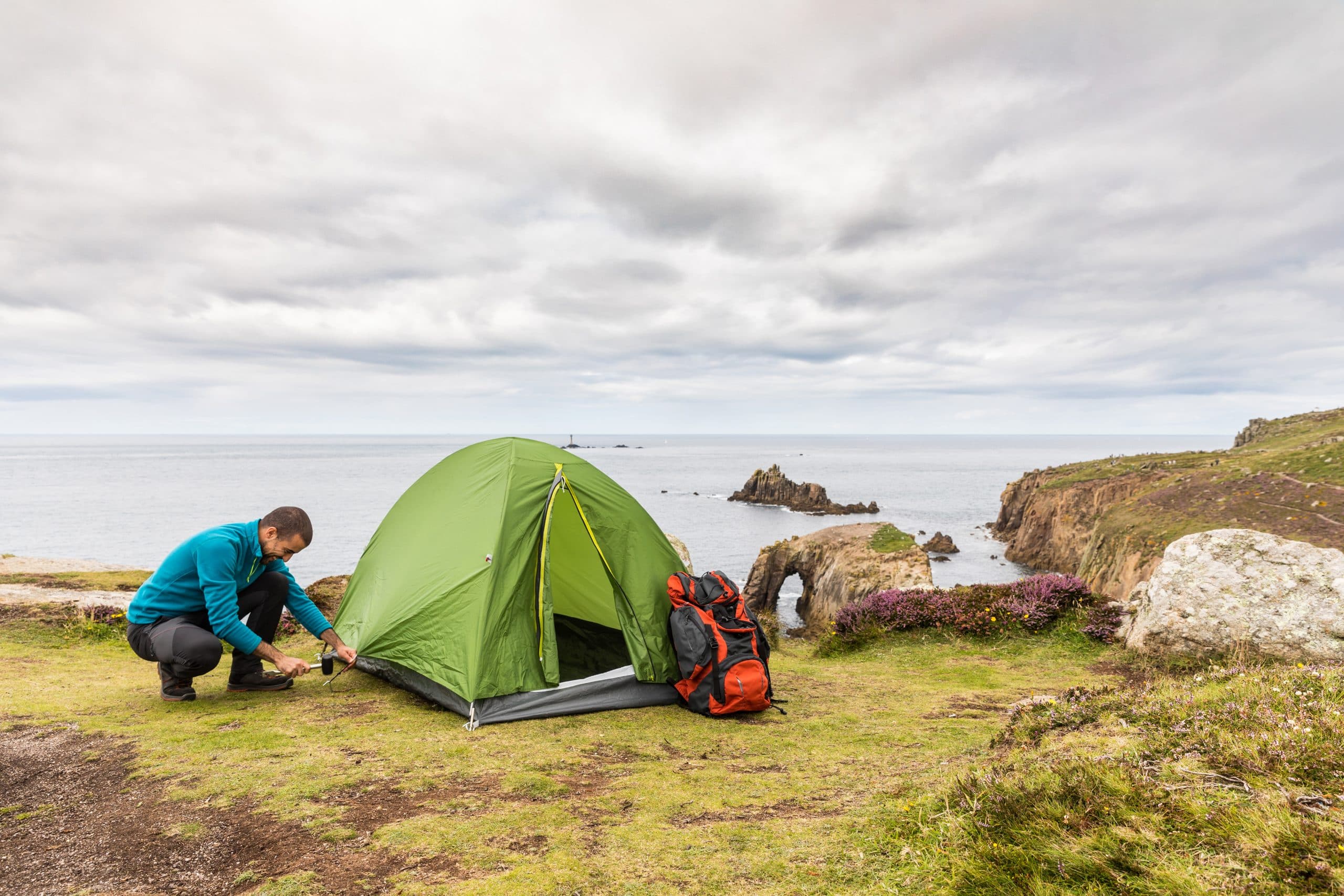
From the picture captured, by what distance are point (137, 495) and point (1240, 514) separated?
355 ft

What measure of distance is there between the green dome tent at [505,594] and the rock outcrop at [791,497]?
6370cm

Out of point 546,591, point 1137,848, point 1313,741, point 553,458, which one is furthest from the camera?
point 553,458

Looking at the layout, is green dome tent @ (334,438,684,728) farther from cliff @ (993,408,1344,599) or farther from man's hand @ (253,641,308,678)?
cliff @ (993,408,1344,599)

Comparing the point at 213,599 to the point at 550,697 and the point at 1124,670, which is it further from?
the point at 1124,670

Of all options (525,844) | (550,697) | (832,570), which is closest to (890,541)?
(832,570)

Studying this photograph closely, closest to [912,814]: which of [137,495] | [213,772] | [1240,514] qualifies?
[213,772]

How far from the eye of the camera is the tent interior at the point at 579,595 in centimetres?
962

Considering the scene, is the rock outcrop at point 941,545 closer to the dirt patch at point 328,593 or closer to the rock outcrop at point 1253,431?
the rock outcrop at point 1253,431

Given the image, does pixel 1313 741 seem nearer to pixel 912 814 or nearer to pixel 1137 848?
pixel 1137 848

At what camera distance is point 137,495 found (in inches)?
3334

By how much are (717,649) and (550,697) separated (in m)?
1.96

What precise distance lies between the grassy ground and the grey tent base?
150mm

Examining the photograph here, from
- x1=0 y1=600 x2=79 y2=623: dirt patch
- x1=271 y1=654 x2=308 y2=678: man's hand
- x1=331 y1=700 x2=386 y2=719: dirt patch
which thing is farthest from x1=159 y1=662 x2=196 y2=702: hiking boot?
x1=0 y1=600 x2=79 y2=623: dirt patch

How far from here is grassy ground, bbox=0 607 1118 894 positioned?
376 centimetres
